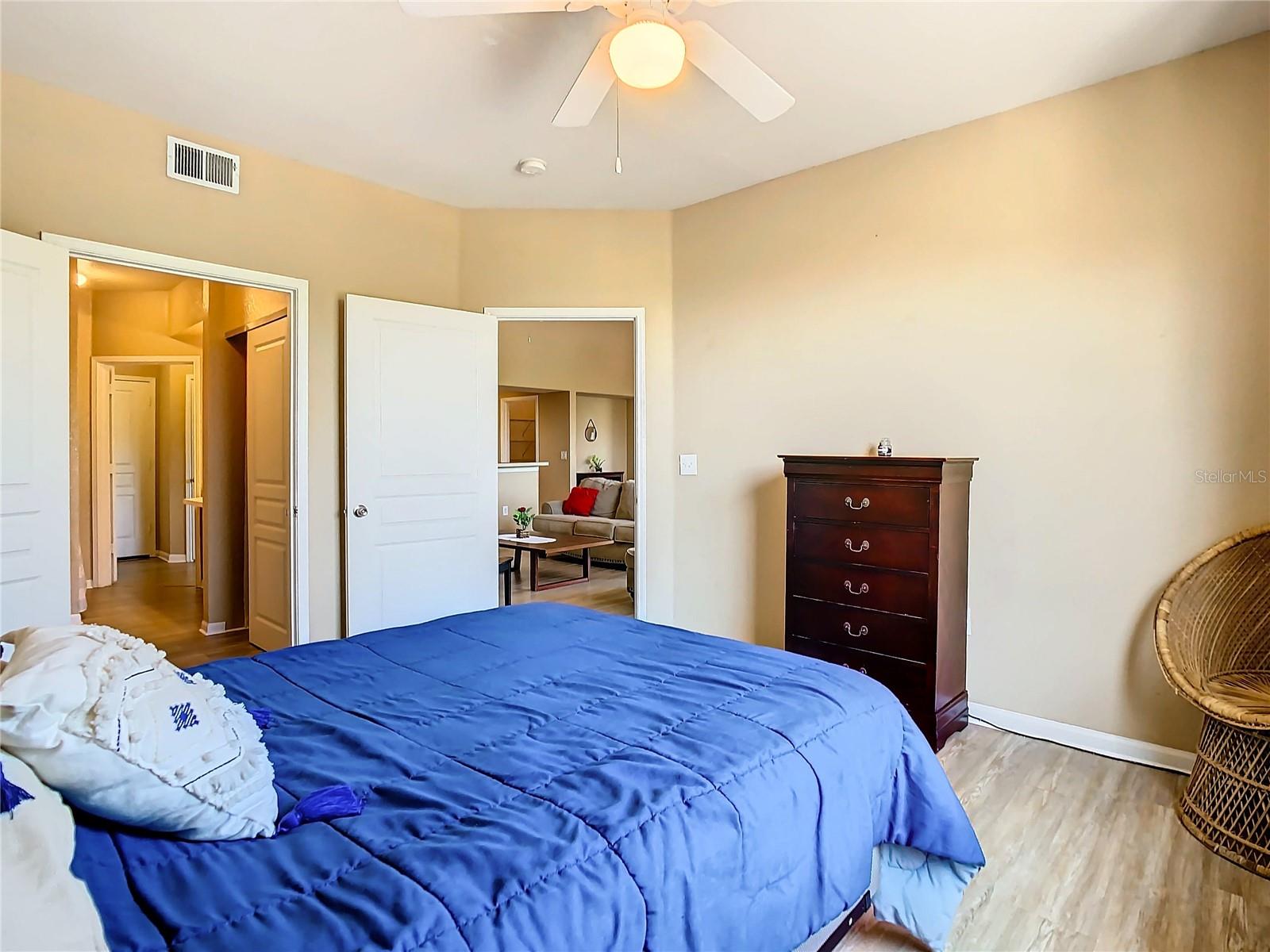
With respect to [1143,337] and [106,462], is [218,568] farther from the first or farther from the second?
[1143,337]

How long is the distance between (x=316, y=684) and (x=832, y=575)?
2135mm

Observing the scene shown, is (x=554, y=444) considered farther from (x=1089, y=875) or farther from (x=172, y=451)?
(x=1089, y=875)

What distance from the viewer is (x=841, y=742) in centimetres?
142

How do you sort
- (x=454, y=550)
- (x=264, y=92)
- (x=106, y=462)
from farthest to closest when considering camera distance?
(x=106, y=462) → (x=454, y=550) → (x=264, y=92)

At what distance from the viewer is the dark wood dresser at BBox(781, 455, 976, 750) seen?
277 centimetres

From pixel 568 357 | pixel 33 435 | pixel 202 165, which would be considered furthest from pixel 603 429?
pixel 33 435

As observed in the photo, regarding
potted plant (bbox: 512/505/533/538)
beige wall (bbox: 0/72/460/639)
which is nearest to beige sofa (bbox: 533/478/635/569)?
potted plant (bbox: 512/505/533/538)

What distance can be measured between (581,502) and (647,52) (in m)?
6.73

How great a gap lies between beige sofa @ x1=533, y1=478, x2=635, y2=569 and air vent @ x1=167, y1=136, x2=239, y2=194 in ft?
14.3

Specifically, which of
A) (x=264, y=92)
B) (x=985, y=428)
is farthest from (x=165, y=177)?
(x=985, y=428)

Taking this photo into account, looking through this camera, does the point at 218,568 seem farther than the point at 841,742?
Yes

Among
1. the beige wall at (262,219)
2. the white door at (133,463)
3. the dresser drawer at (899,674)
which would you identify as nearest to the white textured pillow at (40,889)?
the dresser drawer at (899,674)

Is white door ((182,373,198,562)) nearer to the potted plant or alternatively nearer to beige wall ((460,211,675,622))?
the potted plant

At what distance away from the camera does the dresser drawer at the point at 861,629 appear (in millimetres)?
2793
